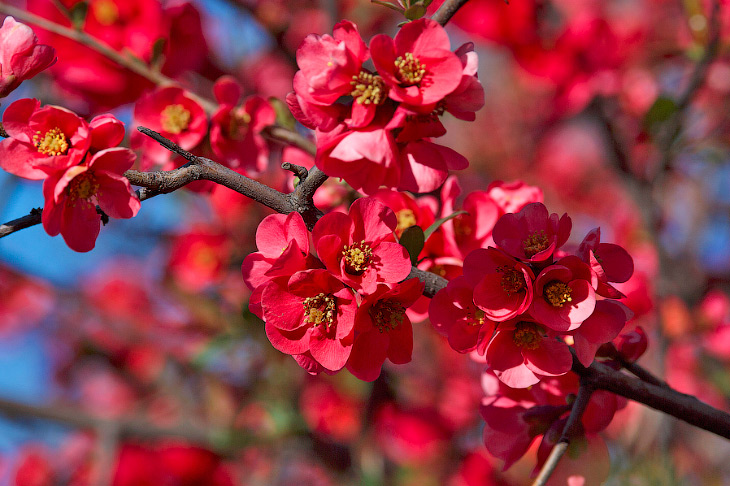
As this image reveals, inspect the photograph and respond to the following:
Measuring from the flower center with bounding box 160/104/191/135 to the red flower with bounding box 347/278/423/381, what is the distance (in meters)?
0.51

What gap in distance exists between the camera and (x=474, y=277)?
0.62 metres

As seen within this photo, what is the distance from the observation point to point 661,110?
51.7 inches

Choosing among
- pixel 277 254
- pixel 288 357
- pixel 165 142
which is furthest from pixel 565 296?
pixel 288 357

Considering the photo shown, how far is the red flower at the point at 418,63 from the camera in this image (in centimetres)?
60

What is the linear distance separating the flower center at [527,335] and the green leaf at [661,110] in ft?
3.16

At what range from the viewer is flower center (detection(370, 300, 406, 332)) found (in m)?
0.62

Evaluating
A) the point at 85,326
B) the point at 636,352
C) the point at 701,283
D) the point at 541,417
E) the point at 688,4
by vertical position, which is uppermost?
the point at 688,4

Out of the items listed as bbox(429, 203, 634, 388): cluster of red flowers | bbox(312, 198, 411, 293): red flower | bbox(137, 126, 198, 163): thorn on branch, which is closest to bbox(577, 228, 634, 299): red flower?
bbox(429, 203, 634, 388): cluster of red flowers

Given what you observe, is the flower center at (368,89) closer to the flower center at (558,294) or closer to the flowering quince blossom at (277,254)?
the flowering quince blossom at (277,254)

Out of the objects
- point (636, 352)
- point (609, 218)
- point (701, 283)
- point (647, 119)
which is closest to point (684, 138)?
point (647, 119)

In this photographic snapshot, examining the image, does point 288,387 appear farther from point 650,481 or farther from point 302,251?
point 302,251

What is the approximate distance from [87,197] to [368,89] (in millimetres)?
361

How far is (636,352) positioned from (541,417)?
162mm

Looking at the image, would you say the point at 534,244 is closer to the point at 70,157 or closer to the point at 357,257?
the point at 357,257
